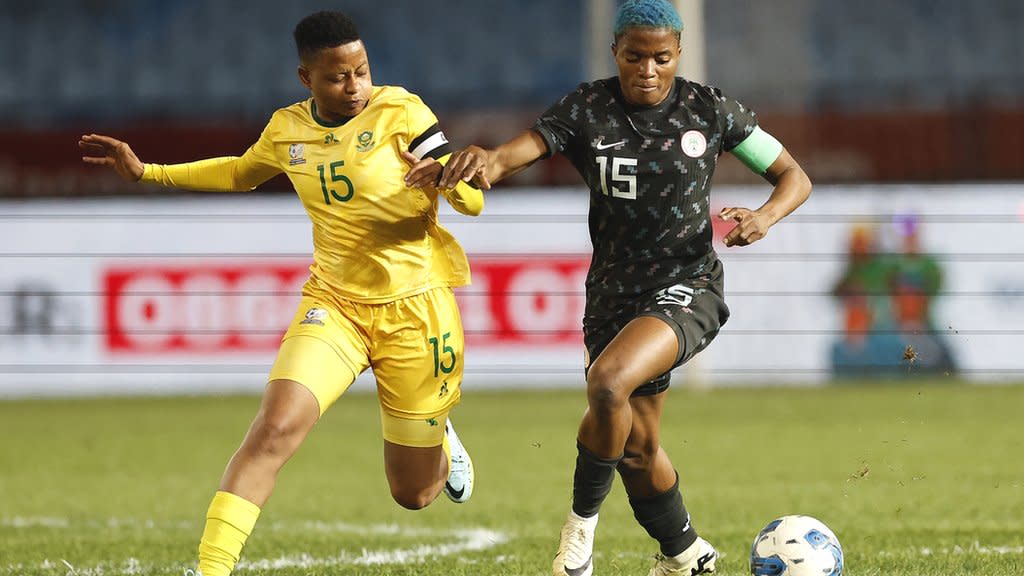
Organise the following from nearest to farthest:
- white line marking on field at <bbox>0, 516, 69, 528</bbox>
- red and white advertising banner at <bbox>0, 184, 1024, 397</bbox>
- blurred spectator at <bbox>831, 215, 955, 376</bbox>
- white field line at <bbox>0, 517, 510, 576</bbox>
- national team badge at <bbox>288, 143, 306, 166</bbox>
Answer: national team badge at <bbox>288, 143, 306, 166</bbox>
white field line at <bbox>0, 517, 510, 576</bbox>
white line marking on field at <bbox>0, 516, 69, 528</bbox>
red and white advertising banner at <bbox>0, 184, 1024, 397</bbox>
blurred spectator at <bbox>831, 215, 955, 376</bbox>

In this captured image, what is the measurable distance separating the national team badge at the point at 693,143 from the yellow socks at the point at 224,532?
1794 mm

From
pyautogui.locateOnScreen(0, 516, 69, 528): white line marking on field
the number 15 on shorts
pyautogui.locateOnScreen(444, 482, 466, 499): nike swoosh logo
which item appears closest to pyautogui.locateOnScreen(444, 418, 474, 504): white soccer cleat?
pyautogui.locateOnScreen(444, 482, 466, 499): nike swoosh logo

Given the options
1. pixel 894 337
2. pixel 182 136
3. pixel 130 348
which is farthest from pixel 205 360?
pixel 894 337

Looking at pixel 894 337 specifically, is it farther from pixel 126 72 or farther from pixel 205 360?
pixel 126 72

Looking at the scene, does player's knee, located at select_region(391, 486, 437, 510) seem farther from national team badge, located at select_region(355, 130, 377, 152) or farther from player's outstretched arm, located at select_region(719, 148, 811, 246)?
player's outstretched arm, located at select_region(719, 148, 811, 246)

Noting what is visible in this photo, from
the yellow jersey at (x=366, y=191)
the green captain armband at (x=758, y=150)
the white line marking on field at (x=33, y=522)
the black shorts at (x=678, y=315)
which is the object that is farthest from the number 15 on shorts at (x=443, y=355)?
the white line marking on field at (x=33, y=522)

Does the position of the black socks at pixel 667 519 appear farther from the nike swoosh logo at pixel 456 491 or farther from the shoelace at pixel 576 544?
the nike swoosh logo at pixel 456 491

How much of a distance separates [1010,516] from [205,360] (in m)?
8.59

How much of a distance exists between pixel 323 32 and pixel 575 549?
1867mm

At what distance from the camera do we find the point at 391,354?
5.19 m

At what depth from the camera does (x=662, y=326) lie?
4.80 metres

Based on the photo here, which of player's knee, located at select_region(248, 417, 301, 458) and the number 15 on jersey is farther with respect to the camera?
the number 15 on jersey

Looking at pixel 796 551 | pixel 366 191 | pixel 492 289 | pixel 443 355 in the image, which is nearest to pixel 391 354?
pixel 443 355

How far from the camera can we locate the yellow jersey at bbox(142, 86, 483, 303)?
5.03 meters
